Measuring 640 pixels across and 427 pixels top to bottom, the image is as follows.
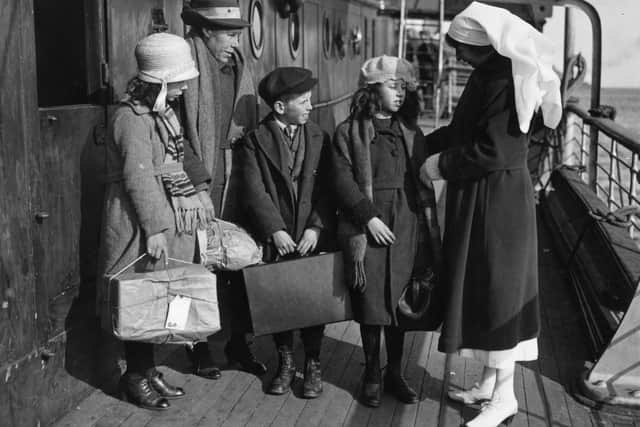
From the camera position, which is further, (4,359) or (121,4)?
(121,4)

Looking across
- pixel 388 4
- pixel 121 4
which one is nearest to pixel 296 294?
pixel 121 4

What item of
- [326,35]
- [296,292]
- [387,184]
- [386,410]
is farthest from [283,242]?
[326,35]

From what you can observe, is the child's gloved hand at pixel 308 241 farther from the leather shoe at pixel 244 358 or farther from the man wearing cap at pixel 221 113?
the leather shoe at pixel 244 358

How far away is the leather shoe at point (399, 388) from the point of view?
14.2 ft

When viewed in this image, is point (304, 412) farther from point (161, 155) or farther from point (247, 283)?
point (161, 155)

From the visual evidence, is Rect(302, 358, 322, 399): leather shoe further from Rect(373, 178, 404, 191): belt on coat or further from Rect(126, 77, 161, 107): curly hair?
Rect(126, 77, 161, 107): curly hair

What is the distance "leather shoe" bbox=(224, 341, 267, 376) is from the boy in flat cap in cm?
42

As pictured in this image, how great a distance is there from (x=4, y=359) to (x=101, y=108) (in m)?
1.38

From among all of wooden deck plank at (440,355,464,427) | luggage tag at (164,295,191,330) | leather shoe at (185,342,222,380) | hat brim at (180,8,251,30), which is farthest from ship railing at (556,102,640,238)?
luggage tag at (164,295,191,330)

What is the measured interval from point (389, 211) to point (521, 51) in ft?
3.18

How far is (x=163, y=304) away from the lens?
3811mm

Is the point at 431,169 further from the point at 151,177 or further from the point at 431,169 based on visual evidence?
the point at 151,177

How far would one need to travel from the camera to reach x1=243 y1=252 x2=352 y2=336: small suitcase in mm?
4133

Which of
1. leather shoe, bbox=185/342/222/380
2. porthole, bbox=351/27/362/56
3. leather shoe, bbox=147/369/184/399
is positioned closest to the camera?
Result: leather shoe, bbox=147/369/184/399
